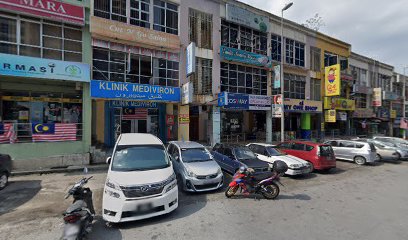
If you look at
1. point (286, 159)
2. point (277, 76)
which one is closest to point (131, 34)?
point (286, 159)

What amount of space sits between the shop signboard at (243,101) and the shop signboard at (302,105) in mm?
3250

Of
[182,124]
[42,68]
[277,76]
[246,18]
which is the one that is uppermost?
[246,18]

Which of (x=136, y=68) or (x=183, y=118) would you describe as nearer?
(x=136, y=68)

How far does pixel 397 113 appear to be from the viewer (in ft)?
121

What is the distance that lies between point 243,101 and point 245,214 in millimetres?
12680

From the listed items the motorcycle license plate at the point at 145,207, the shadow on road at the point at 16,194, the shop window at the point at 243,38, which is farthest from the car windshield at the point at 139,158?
the shop window at the point at 243,38

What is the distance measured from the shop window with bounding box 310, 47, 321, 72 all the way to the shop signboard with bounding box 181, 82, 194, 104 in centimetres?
1764

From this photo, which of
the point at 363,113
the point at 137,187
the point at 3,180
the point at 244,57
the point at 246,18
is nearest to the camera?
the point at 137,187

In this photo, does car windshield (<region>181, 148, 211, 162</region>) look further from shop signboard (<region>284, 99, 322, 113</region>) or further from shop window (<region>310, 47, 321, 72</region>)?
shop window (<region>310, 47, 321, 72</region>)

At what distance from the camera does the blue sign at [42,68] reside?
10180mm

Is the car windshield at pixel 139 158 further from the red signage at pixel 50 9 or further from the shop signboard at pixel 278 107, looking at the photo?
the shop signboard at pixel 278 107

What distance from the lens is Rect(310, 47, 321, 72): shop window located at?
24797mm

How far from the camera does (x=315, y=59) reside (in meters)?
25.3

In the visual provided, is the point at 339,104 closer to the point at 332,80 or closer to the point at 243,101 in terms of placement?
the point at 332,80
